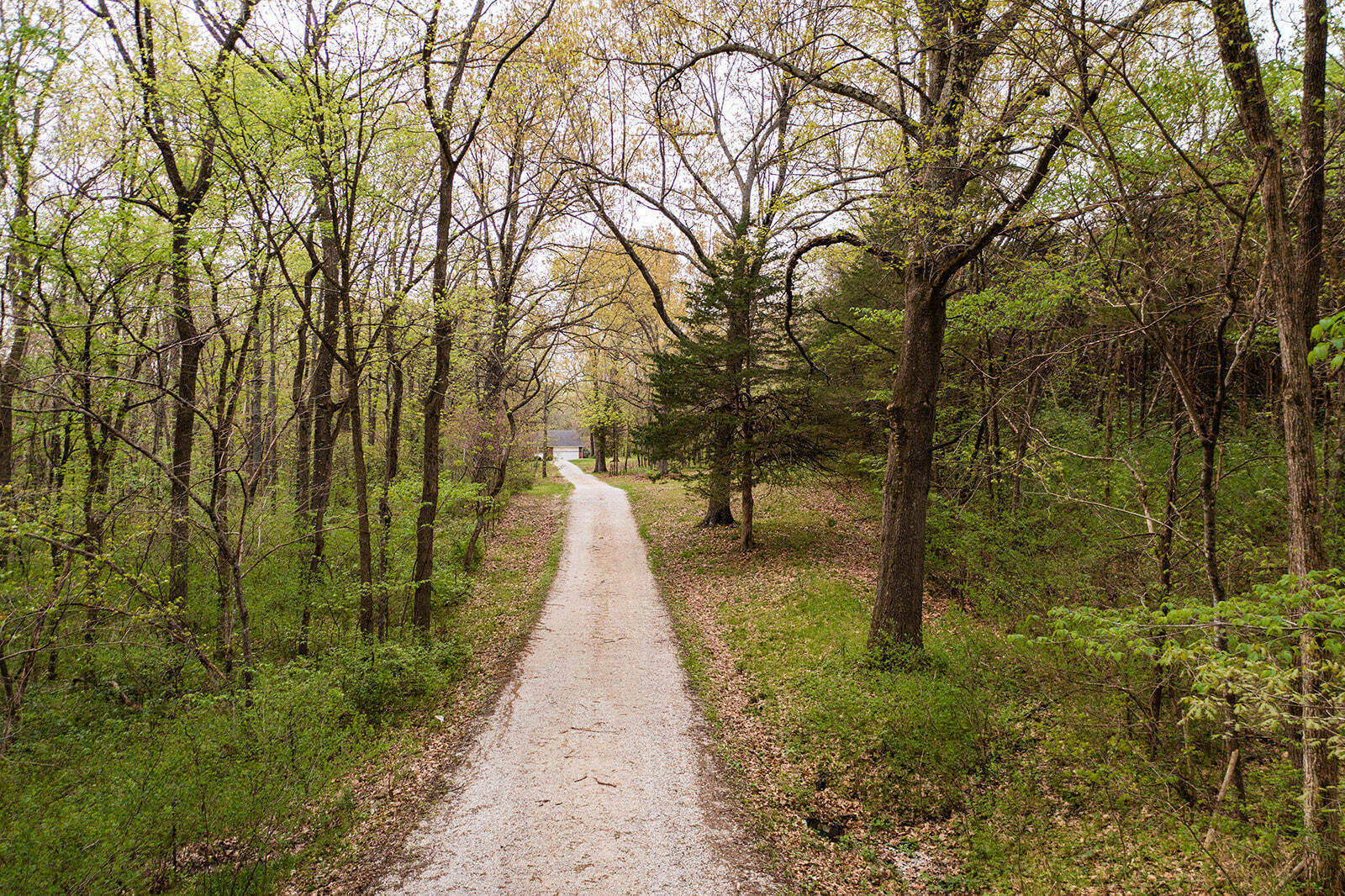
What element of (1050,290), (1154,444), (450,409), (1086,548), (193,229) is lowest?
(1086,548)

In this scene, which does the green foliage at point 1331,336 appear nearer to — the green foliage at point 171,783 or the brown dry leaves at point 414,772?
the brown dry leaves at point 414,772

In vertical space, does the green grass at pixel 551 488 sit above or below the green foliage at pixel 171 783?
above

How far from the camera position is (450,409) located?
14664 millimetres

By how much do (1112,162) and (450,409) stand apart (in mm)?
13677

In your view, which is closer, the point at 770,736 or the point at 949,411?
the point at 770,736

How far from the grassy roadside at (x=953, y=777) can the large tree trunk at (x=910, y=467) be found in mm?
609

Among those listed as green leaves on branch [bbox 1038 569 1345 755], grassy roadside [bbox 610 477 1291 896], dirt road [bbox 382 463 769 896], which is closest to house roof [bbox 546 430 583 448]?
dirt road [bbox 382 463 769 896]

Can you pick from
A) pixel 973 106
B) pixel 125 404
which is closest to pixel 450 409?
pixel 125 404

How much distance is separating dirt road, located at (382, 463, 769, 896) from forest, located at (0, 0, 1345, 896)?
18.1 inches

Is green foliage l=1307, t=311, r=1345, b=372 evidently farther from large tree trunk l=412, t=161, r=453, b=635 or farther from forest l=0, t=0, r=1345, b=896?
large tree trunk l=412, t=161, r=453, b=635

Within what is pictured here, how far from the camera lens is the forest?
13.8ft

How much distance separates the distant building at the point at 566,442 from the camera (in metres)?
68.5

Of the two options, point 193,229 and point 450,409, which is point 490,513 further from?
point 193,229

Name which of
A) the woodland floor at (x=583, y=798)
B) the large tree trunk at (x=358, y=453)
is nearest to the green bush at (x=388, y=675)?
the large tree trunk at (x=358, y=453)
